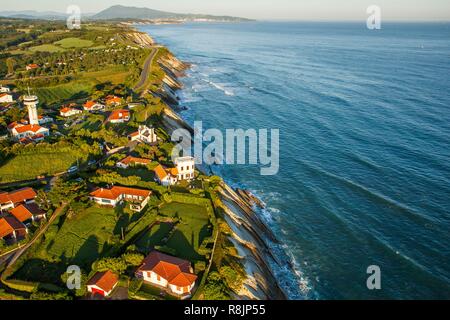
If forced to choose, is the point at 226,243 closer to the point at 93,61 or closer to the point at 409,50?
the point at 93,61

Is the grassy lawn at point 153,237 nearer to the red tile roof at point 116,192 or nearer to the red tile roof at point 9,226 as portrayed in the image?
the red tile roof at point 116,192

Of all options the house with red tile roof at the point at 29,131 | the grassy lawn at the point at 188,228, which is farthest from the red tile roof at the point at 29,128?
the grassy lawn at the point at 188,228

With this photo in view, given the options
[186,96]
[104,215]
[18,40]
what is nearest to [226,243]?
[104,215]

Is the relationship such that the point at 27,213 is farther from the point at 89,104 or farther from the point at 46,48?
the point at 46,48

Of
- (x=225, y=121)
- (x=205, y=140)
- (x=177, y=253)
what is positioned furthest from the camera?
(x=225, y=121)

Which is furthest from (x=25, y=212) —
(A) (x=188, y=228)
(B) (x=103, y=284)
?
(A) (x=188, y=228)
